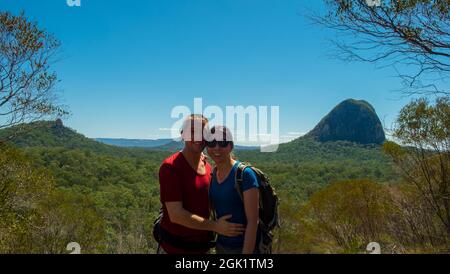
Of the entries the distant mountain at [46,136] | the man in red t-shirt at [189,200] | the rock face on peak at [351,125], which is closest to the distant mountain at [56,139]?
the distant mountain at [46,136]

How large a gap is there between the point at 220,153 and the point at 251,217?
0.39 meters

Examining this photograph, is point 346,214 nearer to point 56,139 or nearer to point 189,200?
point 189,200

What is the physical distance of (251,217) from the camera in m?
1.96

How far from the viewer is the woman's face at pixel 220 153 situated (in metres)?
2.03

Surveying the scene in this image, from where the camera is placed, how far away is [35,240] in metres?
17.1

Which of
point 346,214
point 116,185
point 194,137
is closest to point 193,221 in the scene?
point 194,137

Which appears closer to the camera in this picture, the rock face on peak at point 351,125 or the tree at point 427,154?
the tree at point 427,154

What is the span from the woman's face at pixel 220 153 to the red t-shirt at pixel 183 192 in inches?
7.2

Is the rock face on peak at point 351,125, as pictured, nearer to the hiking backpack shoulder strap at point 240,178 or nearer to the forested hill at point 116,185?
the forested hill at point 116,185

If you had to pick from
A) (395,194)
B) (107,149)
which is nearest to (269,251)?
(395,194)

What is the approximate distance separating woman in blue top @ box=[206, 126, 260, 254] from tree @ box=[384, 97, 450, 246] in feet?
36.9

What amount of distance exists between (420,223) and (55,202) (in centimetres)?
1714

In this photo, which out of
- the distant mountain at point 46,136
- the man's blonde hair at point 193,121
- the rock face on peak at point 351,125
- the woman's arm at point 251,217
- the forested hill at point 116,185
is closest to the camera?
the woman's arm at point 251,217
